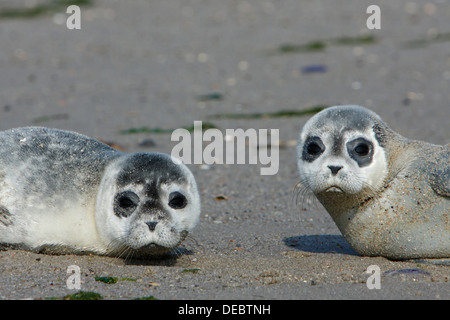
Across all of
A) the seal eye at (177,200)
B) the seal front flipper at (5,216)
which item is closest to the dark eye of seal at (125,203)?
the seal eye at (177,200)

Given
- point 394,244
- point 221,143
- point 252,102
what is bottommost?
point 394,244

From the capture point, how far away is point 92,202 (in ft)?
16.0

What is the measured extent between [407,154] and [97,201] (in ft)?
6.92

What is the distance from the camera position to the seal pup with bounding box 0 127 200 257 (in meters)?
4.66

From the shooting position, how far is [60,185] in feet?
16.0

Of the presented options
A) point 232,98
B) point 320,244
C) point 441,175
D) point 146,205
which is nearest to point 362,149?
point 441,175

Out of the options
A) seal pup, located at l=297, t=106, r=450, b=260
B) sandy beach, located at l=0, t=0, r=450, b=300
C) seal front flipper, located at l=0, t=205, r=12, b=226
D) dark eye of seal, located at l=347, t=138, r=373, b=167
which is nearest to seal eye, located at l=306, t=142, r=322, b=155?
seal pup, located at l=297, t=106, r=450, b=260

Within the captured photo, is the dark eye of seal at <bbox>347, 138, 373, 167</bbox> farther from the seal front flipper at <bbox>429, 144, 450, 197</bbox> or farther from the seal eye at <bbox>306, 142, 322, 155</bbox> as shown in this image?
the seal front flipper at <bbox>429, 144, 450, 197</bbox>

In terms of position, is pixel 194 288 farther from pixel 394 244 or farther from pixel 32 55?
pixel 32 55

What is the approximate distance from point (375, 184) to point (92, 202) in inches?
73.4

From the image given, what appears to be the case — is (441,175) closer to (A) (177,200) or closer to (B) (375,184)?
(B) (375,184)

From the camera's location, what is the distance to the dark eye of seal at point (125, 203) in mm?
4668

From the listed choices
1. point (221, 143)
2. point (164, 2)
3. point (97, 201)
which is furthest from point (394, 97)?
point (164, 2)

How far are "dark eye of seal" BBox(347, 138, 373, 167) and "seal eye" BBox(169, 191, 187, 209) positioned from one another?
3.62 feet
